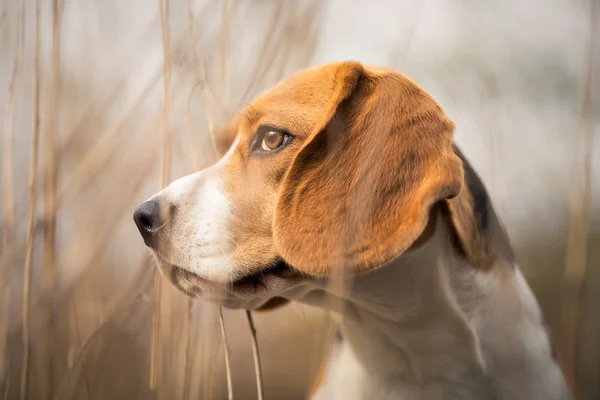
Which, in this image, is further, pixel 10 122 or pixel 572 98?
pixel 572 98

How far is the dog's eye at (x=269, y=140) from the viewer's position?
898 millimetres

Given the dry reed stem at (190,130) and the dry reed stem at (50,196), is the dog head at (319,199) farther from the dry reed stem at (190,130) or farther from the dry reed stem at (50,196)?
the dry reed stem at (50,196)

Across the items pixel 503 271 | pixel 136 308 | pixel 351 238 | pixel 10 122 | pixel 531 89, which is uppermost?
pixel 531 89

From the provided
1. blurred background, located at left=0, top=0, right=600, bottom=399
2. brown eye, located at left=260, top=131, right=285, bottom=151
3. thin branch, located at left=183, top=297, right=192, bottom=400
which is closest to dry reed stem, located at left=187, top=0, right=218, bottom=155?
blurred background, located at left=0, top=0, right=600, bottom=399

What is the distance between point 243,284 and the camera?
2.78 ft

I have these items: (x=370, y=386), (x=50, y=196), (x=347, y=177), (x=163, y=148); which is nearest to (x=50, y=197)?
(x=50, y=196)

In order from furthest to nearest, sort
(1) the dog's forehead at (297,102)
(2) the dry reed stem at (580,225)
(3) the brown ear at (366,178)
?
(2) the dry reed stem at (580,225) → (1) the dog's forehead at (297,102) → (3) the brown ear at (366,178)

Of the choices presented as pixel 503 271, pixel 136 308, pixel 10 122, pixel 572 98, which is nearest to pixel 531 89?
pixel 572 98

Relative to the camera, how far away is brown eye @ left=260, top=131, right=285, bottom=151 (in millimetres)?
900

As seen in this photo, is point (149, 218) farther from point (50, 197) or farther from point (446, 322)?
point (446, 322)

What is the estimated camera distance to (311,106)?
90cm

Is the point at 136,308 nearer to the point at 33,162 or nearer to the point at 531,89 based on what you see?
the point at 33,162

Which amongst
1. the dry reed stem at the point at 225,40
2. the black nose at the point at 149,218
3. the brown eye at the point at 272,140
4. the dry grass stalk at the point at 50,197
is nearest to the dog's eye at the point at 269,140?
the brown eye at the point at 272,140

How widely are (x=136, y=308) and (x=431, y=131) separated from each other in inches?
24.1
